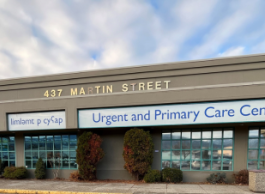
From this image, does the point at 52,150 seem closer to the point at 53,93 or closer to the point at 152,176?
the point at 53,93

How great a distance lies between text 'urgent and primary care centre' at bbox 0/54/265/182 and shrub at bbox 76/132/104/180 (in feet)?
2.35

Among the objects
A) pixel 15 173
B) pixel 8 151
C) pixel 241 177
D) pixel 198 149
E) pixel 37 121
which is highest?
pixel 37 121

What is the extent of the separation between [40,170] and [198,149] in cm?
910

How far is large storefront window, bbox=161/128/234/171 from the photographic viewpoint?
8.51 m

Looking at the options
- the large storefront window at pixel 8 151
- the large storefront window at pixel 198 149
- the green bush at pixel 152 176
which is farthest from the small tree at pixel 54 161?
the large storefront window at pixel 198 149

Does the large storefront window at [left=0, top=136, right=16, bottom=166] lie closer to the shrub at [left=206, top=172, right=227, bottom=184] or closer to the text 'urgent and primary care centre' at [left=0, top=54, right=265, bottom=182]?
the text 'urgent and primary care centre' at [left=0, top=54, right=265, bottom=182]

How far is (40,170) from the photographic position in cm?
964

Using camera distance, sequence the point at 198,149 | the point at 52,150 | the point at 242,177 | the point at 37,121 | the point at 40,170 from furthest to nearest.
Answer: the point at 52,150, the point at 40,170, the point at 37,121, the point at 198,149, the point at 242,177

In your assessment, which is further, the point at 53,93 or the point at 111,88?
the point at 53,93

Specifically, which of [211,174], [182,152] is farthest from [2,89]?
[211,174]

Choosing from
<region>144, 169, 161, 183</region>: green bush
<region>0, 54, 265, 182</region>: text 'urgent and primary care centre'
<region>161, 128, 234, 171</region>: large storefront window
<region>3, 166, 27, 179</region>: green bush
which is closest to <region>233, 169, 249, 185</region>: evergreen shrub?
<region>0, 54, 265, 182</region>: text 'urgent and primary care centre'

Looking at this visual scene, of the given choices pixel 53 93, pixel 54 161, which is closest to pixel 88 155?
pixel 54 161

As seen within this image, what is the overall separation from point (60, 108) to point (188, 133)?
710cm

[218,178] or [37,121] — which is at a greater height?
[37,121]
